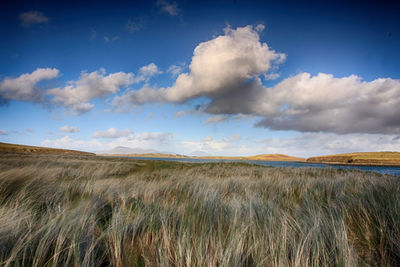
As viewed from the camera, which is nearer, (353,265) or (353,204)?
(353,265)

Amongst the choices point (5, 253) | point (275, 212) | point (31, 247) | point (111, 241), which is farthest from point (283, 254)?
point (5, 253)

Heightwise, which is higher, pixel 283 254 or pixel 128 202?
pixel 283 254

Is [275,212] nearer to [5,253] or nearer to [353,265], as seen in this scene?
[353,265]

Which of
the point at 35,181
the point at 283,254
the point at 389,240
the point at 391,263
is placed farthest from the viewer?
the point at 35,181

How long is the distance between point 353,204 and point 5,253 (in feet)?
11.4

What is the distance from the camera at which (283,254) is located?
3.83 ft

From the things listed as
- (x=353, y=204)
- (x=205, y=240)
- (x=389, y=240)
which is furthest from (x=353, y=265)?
(x=353, y=204)

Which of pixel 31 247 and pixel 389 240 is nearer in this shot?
pixel 31 247

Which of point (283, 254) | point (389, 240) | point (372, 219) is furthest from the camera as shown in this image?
point (372, 219)

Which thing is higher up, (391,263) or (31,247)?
(31,247)

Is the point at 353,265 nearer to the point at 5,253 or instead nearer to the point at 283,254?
the point at 283,254

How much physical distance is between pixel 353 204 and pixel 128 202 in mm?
3153

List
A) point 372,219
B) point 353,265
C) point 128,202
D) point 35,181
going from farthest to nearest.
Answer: point 35,181 → point 128,202 → point 372,219 → point 353,265

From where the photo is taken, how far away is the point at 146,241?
4.50 feet
